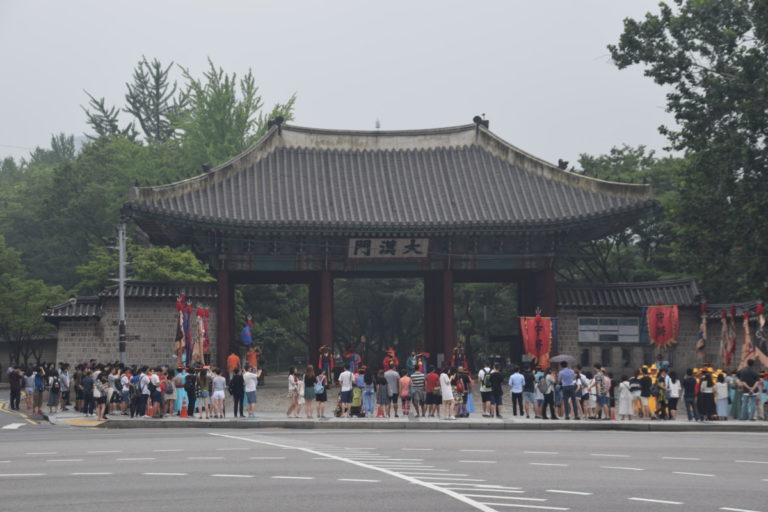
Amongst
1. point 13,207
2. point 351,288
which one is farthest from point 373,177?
point 13,207

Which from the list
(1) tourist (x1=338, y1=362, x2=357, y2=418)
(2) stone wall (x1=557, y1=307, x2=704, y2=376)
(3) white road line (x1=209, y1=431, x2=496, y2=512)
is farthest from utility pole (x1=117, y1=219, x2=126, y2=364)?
(2) stone wall (x1=557, y1=307, x2=704, y2=376)

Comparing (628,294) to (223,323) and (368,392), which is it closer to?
(368,392)

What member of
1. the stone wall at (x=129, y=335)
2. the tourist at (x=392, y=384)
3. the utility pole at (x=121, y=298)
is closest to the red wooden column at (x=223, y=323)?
the stone wall at (x=129, y=335)

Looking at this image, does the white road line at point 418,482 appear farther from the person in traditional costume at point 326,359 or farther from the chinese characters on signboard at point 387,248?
the chinese characters on signboard at point 387,248

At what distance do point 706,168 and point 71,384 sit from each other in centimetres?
2390

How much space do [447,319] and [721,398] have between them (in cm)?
1303

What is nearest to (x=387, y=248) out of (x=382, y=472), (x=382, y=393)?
(x=382, y=393)

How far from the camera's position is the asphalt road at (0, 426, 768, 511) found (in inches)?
532

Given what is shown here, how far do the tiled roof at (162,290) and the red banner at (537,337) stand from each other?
40.3ft

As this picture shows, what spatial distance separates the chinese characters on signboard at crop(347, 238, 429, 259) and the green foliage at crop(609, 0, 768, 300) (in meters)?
11.3

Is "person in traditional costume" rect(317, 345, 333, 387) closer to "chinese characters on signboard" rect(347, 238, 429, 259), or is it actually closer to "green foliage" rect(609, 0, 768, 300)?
"chinese characters on signboard" rect(347, 238, 429, 259)

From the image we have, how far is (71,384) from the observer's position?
38.8m

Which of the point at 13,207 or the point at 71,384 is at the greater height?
the point at 13,207

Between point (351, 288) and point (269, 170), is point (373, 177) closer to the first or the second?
point (269, 170)
